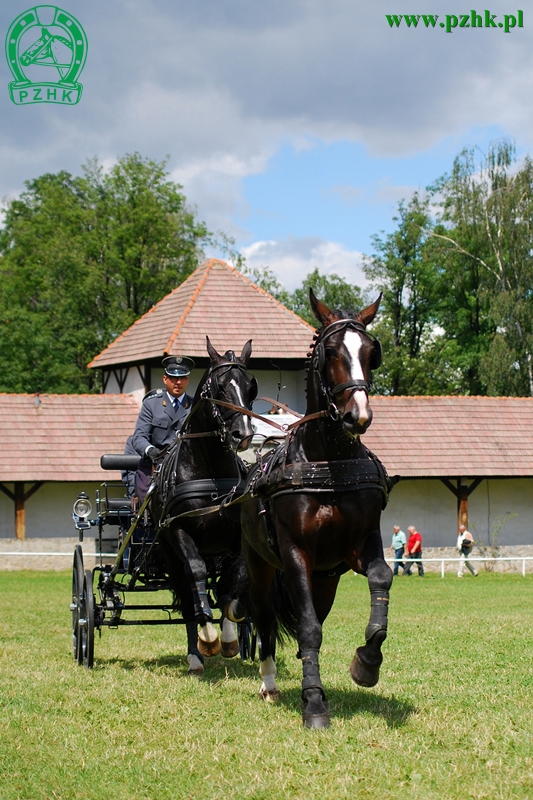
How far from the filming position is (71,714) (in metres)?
6.34

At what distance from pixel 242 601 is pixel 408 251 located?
1675 inches

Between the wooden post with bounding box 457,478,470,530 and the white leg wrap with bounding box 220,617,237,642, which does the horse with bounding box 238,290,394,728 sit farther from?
the wooden post with bounding box 457,478,470,530

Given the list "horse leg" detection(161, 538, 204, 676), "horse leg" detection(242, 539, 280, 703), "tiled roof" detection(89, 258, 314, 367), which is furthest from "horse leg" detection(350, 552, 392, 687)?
"tiled roof" detection(89, 258, 314, 367)

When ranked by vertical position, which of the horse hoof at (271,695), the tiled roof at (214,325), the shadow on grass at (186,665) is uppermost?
the tiled roof at (214,325)

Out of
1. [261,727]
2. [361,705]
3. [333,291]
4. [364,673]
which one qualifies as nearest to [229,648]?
[361,705]

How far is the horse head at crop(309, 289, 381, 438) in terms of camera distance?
17.9 ft

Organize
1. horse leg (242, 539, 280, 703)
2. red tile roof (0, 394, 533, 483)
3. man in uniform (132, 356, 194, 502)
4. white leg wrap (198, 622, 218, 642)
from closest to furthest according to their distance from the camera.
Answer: horse leg (242, 539, 280, 703), white leg wrap (198, 622, 218, 642), man in uniform (132, 356, 194, 502), red tile roof (0, 394, 533, 483)

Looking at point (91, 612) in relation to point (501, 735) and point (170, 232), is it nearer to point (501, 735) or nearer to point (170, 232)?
point (501, 735)

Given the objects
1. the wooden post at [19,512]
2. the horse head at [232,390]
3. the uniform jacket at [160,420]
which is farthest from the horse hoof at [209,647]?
the wooden post at [19,512]

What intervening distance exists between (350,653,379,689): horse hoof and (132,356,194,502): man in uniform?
3.67 metres

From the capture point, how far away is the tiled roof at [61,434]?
28672 millimetres

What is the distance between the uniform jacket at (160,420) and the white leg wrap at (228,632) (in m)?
1.71

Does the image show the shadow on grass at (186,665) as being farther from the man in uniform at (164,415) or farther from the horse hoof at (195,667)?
the man in uniform at (164,415)

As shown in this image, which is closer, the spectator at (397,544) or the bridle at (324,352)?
the bridle at (324,352)
